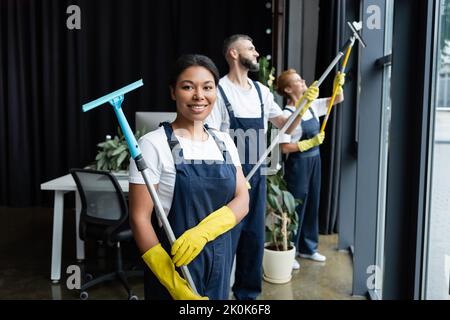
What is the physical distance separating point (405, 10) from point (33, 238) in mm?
3392

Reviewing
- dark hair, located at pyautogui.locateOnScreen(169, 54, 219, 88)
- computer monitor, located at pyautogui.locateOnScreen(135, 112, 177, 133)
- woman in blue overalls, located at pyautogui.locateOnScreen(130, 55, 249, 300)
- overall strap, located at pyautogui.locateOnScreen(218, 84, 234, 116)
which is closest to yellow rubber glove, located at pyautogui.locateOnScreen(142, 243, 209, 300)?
woman in blue overalls, located at pyautogui.locateOnScreen(130, 55, 249, 300)

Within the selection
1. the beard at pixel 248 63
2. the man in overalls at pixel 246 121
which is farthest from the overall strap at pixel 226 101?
the beard at pixel 248 63

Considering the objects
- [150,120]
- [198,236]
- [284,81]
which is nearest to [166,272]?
[198,236]

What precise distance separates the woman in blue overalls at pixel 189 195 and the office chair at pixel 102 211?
1271 mm

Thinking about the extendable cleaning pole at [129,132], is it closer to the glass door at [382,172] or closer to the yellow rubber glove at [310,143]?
the glass door at [382,172]

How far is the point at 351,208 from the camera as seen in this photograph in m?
3.58

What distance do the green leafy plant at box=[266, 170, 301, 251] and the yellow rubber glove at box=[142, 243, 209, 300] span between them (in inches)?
64.9

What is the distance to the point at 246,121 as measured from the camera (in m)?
2.28

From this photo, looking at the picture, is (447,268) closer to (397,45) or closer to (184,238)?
(397,45)

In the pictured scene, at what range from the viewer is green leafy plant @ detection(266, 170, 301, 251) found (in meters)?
2.93

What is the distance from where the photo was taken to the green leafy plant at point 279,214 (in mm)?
2934

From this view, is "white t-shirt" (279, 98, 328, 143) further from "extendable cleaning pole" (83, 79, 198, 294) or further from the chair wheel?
"extendable cleaning pole" (83, 79, 198, 294)

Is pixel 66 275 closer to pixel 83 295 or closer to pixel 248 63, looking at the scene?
pixel 83 295
